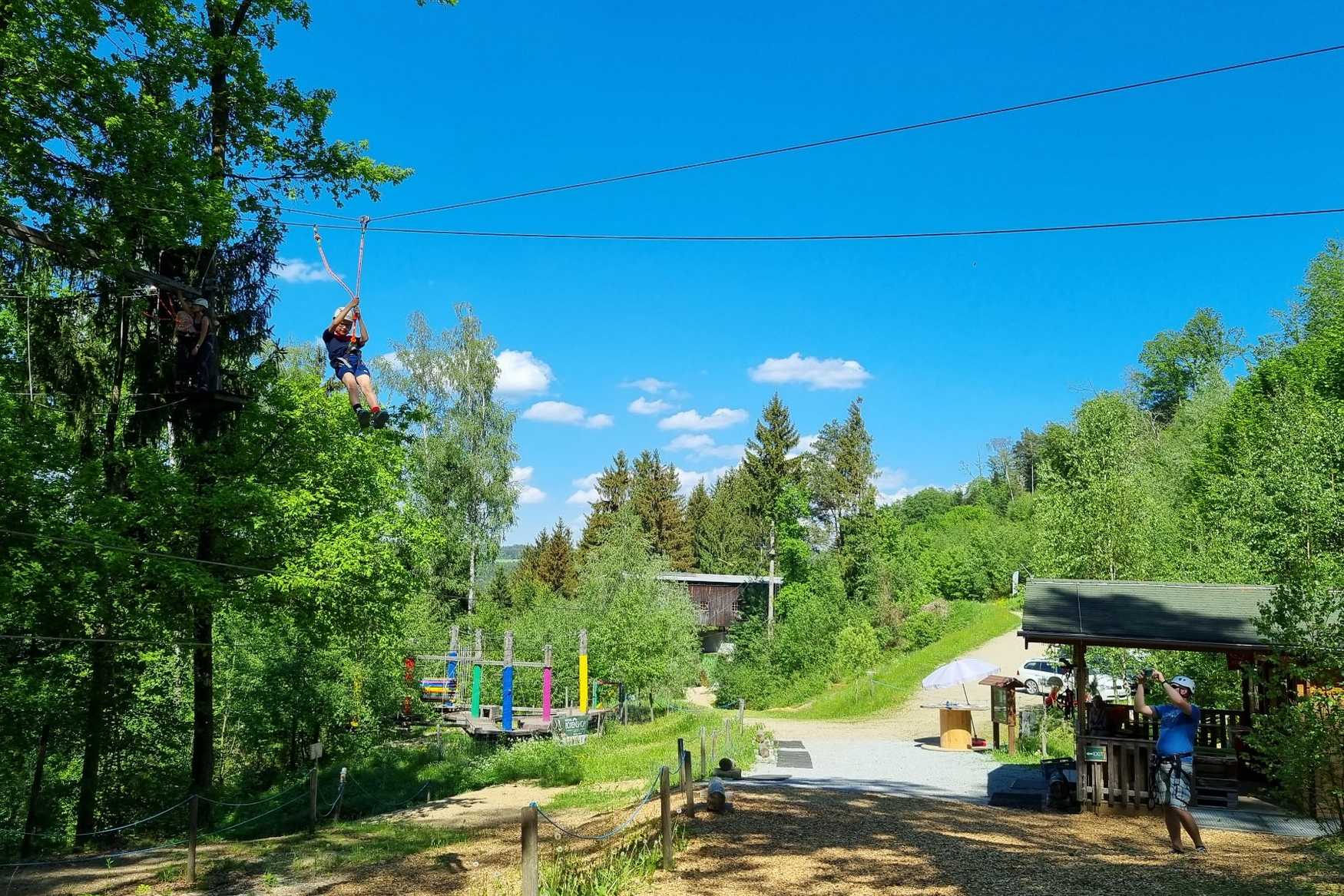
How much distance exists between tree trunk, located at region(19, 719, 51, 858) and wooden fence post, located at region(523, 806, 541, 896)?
515 inches

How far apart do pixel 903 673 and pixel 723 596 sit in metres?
20.1

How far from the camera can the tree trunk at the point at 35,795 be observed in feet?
51.7

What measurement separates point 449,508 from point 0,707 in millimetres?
26748

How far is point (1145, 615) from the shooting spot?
14.0 meters

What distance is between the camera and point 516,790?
64.7 ft

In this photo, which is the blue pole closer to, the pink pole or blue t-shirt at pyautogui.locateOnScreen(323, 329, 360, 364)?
the pink pole

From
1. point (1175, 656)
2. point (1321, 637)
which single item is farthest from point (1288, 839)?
point (1175, 656)

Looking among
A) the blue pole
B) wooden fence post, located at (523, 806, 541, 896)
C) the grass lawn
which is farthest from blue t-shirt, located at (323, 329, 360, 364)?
the grass lawn

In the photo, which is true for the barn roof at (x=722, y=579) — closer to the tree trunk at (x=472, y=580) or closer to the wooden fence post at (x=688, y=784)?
the tree trunk at (x=472, y=580)

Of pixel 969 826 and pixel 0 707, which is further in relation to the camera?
pixel 0 707

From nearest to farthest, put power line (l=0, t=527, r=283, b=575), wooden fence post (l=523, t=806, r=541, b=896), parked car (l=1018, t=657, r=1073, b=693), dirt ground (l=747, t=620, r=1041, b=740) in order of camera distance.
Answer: wooden fence post (l=523, t=806, r=541, b=896) < power line (l=0, t=527, r=283, b=575) < dirt ground (l=747, t=620, r=1041, b=740) < parked car (l=1018, t=657, r=1073, b=693)

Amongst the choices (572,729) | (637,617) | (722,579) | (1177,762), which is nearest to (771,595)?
(722,579)

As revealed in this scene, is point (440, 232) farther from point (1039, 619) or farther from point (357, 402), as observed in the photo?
point (1039, 619)

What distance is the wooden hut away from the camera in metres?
13.2
